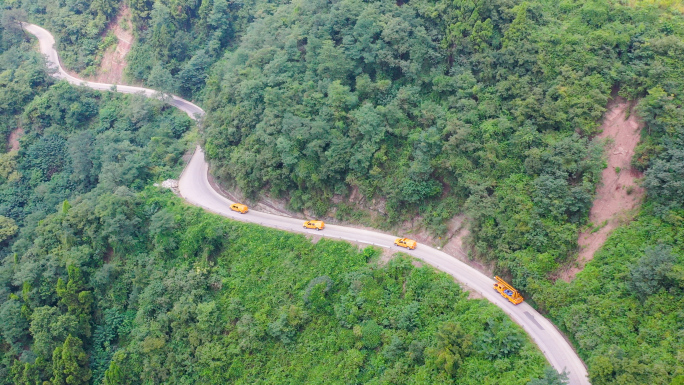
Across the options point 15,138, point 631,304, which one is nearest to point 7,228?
point 15,138

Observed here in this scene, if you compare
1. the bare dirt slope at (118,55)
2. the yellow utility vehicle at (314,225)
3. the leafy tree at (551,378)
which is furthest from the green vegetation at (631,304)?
the bare dirt slope at (118,55)

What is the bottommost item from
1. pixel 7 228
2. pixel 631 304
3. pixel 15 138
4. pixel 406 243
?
pixel 7 228

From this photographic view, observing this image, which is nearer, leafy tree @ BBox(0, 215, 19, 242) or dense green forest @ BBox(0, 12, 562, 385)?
dense green forest @ BBox(0, 12, 562, 385)

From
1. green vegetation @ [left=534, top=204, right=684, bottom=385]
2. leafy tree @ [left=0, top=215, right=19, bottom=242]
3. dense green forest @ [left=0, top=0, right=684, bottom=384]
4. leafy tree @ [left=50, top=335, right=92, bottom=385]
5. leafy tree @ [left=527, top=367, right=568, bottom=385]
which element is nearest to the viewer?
green vegetation @ [left=534, top=204, right=684, bottom=385]

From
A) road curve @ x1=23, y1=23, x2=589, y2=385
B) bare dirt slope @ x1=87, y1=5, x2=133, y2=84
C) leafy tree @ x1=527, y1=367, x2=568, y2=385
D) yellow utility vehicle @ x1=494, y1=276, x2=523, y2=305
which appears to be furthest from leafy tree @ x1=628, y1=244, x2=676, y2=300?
bare dirt slope @ x1=87, y1=5, x2=133, y2=84

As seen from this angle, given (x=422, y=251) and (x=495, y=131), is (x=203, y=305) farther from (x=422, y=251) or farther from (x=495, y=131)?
(x=495, y=131)

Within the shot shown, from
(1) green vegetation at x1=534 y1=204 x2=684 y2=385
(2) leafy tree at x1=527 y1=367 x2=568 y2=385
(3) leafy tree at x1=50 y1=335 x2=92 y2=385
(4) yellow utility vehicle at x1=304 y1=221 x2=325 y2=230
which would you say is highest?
(1) green vegetation at x1=534 y1=204 x2=684 y2=385

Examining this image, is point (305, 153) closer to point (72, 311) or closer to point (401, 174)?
point (401, 174)

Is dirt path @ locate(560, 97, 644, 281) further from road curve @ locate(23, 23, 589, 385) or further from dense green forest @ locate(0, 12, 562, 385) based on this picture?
dense green forest @ locate(0, 12, 562, 385)

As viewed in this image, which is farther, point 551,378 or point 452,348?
point 452,348
